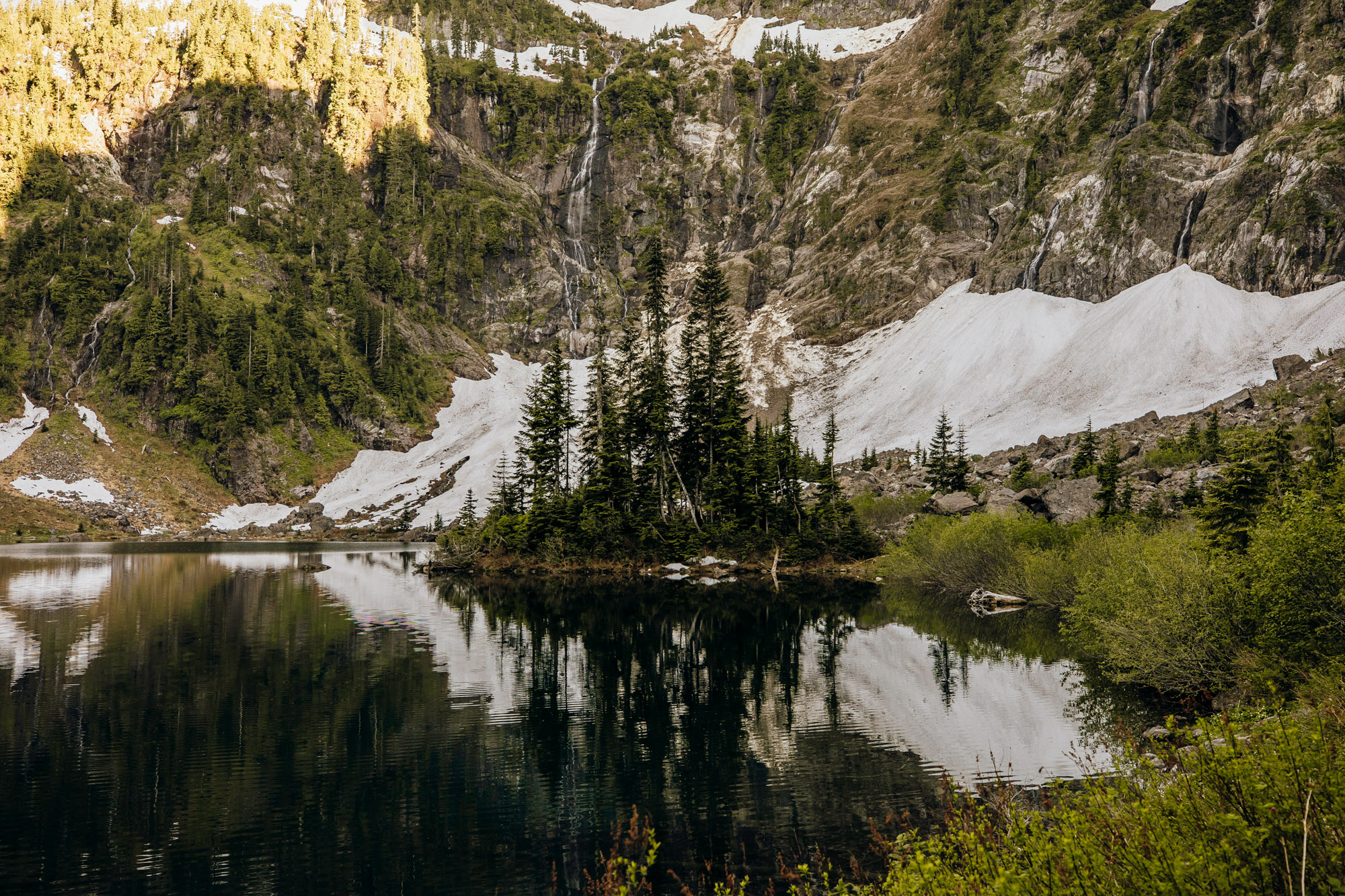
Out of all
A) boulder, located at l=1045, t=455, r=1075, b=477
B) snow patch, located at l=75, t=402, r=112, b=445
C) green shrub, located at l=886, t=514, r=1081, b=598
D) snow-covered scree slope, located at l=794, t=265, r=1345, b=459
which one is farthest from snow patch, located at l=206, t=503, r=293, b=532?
boulder, located at l=1045, t=455, r=1075, b=477

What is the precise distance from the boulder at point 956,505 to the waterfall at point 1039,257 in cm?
8642

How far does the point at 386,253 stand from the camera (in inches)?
6978

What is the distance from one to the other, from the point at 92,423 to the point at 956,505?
137 m

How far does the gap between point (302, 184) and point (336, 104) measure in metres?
23.2

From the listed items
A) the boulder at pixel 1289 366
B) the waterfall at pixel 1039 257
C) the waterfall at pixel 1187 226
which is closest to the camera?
the boulder at pixel 1289 366

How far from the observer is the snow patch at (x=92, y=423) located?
124875 mm

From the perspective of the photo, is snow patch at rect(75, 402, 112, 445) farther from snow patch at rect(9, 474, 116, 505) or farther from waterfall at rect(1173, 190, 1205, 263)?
waterfall at rect(1173, 190, 1205, 263)

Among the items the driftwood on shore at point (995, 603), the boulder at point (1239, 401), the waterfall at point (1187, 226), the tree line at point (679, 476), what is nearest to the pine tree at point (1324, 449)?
the driftwood on shore at point (995, 603)

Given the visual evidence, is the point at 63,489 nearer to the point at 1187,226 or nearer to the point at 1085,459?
the point at 1085,459

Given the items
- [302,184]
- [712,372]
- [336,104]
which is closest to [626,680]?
[712,372]

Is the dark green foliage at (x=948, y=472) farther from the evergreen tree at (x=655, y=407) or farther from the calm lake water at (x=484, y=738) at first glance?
the calm lake water at (x=484, y=738)

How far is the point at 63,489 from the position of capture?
11150cm

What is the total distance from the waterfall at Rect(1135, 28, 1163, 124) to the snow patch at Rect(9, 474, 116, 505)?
172459mm

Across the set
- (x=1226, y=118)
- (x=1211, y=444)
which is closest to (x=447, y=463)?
(x=1211, y=444)
